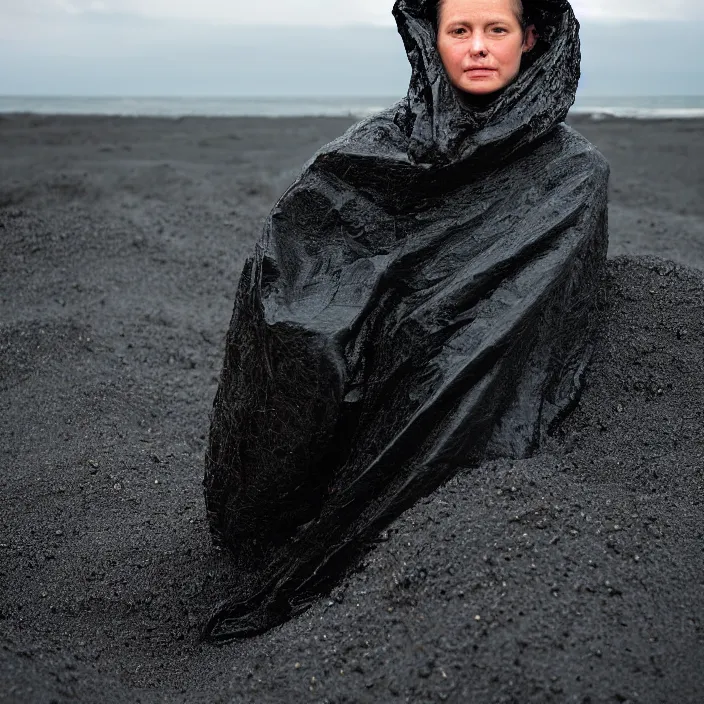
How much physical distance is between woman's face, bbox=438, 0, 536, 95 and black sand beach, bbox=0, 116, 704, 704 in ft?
2.63

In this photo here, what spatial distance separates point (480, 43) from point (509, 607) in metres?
1.40

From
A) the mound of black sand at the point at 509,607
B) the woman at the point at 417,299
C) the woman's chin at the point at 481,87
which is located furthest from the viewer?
the woman's chin at the point at 481,87

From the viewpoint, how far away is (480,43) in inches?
83.7

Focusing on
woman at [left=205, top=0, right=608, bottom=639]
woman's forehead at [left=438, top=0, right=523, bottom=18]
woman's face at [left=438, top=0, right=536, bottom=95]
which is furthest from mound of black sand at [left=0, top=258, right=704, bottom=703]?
woman's forehead at [left=438, top=0, right=523, bottom=18]

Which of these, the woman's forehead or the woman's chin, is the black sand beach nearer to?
the woman's chin

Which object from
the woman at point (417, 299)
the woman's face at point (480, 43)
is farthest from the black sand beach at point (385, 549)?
the woman's face at point (480, 43)

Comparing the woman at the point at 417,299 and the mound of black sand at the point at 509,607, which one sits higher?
the woman at the point at 417,299

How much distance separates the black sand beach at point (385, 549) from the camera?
5.65 feet

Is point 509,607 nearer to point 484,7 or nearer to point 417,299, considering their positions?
point 417,299

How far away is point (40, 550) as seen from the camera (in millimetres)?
2740

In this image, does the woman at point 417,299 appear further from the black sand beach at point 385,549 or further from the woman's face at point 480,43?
the black sand beach at point 385,549

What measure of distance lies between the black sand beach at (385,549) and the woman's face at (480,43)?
2.63 feet

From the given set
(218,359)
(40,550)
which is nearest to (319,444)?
(40,550)

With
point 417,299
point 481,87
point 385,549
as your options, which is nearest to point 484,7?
point 481,87
